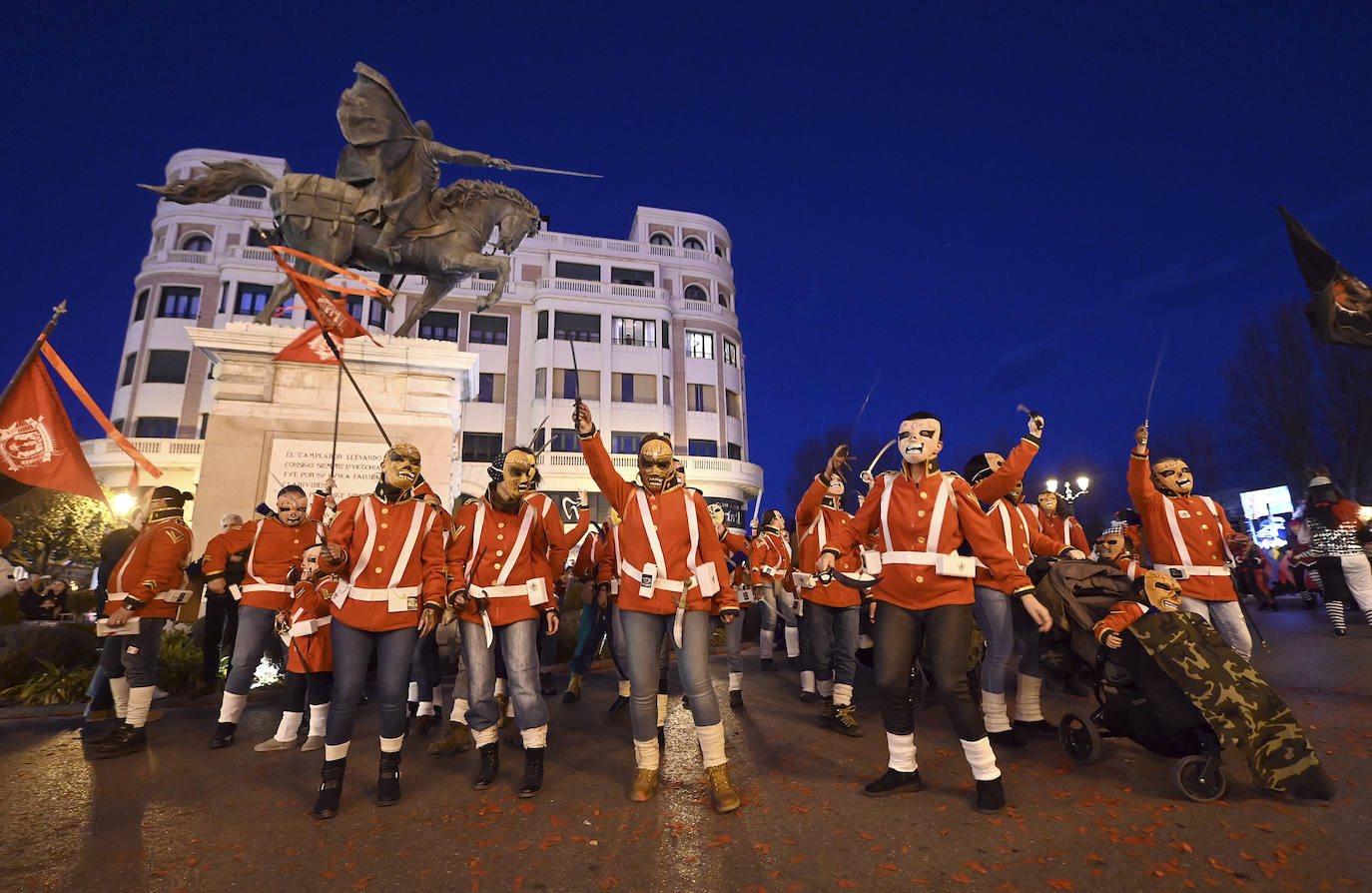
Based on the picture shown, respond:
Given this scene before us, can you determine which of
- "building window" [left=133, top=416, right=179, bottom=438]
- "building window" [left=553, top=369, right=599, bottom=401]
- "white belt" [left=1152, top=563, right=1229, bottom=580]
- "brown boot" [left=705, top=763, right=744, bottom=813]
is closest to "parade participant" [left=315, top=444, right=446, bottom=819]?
"brown boot" [left=705, top=763, right=744, bottom=813]

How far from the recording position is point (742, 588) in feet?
31.2

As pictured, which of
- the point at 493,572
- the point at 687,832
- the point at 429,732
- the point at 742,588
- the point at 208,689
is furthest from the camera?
the point at 742,588

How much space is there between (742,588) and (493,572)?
5429 millimetres

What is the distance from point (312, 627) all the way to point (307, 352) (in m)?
7.17

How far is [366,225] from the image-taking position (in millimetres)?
12086

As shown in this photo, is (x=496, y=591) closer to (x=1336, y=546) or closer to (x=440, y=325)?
(x=1336, y=546)

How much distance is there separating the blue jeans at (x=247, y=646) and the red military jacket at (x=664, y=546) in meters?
3.65

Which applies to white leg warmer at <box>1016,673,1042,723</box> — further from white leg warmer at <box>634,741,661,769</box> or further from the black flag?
the black flag

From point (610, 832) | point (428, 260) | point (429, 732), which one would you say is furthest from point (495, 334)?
point (610, 832)

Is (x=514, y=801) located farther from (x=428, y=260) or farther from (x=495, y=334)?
(x=495, y=334)

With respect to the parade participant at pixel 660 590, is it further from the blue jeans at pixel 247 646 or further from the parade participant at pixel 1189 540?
the blue jeans at pixel 247 646

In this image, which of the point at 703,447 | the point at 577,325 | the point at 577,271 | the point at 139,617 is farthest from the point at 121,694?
the point at 577,271

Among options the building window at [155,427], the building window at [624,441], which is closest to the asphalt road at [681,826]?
the building window at [624,441]

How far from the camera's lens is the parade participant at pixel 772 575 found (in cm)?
864
